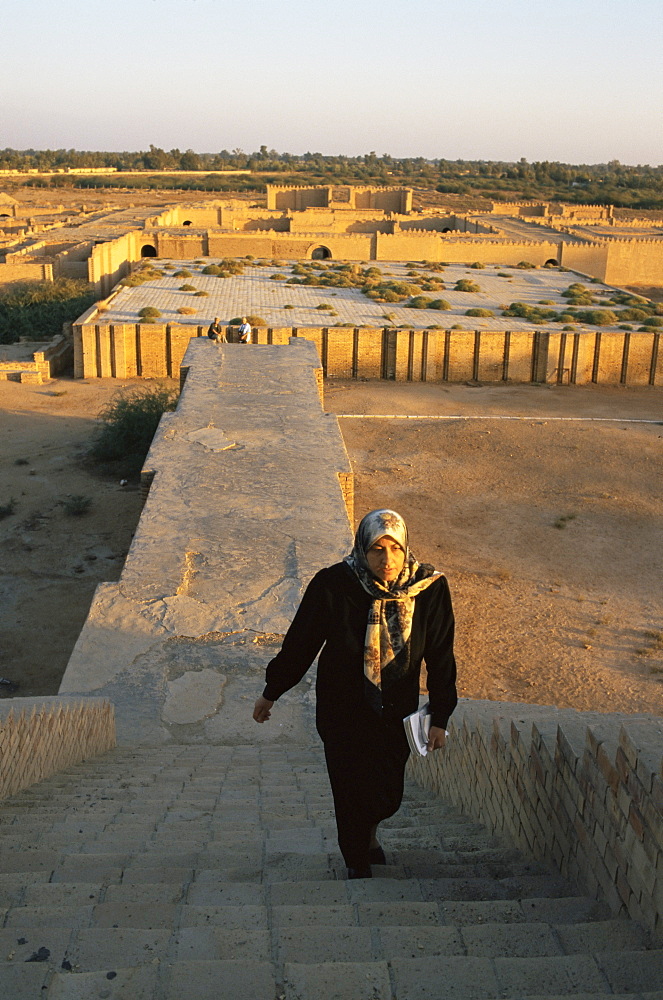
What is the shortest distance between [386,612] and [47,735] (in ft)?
7.34

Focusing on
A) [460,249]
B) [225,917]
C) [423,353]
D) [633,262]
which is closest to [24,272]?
[423,353]

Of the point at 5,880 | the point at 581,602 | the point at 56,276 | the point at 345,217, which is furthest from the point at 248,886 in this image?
the point at 345,217

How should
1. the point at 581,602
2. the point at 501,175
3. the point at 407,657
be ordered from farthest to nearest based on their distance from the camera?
1. the point at 501,175
2. the point at 581,602
3. the point at 407,657

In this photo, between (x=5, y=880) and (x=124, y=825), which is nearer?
(x=5, y=880)

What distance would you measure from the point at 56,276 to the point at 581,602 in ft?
83.2

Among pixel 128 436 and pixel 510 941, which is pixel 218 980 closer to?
pixel 510 941

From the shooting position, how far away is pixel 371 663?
352 cm

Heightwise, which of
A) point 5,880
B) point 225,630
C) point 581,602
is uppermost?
point 5,880

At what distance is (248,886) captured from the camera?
310cm

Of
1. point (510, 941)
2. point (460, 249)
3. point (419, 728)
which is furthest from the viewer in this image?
point (460, 249)

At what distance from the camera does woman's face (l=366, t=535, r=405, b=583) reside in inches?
133

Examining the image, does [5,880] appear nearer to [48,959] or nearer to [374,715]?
[48,959]

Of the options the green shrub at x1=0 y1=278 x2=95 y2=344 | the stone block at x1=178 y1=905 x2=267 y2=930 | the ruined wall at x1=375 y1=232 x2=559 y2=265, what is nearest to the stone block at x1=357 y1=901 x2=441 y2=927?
the stone block at x1=178 y1=905 x2=267 y2=930

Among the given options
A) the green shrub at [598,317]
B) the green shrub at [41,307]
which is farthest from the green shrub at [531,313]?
the green shrub at [41,307]
